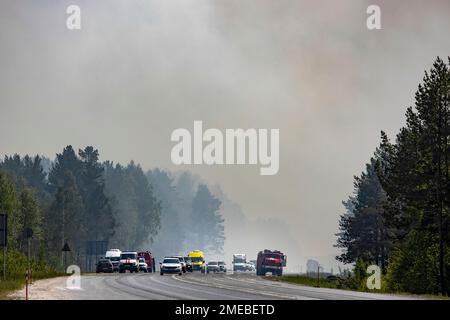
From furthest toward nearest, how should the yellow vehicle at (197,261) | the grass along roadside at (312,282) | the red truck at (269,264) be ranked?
the yellow vehicle at (197,261) → the red truck at (269,264) → the grass along roadside at (312,282)

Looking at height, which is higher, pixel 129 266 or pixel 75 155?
pixel 75 155

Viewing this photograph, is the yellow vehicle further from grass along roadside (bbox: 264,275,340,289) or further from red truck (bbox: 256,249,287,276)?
grass along roadside (bbox: 264,275,340,289)

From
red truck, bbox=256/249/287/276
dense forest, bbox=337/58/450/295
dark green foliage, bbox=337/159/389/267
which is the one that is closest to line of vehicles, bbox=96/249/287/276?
red truck, bbox=256/249/287/276

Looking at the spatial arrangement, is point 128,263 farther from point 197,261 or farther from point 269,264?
point 197,261

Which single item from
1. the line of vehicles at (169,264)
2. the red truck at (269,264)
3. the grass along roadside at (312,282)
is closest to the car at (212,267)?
the line of vehicles at (169,264)

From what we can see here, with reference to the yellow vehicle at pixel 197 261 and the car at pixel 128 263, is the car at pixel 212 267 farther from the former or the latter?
the car at pixel 128 263

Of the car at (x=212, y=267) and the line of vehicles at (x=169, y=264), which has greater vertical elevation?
the line of vehicles at (x=169, y=264)

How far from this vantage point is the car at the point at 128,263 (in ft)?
311

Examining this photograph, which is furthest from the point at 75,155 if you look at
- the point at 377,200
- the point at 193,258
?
the point at 377,200
